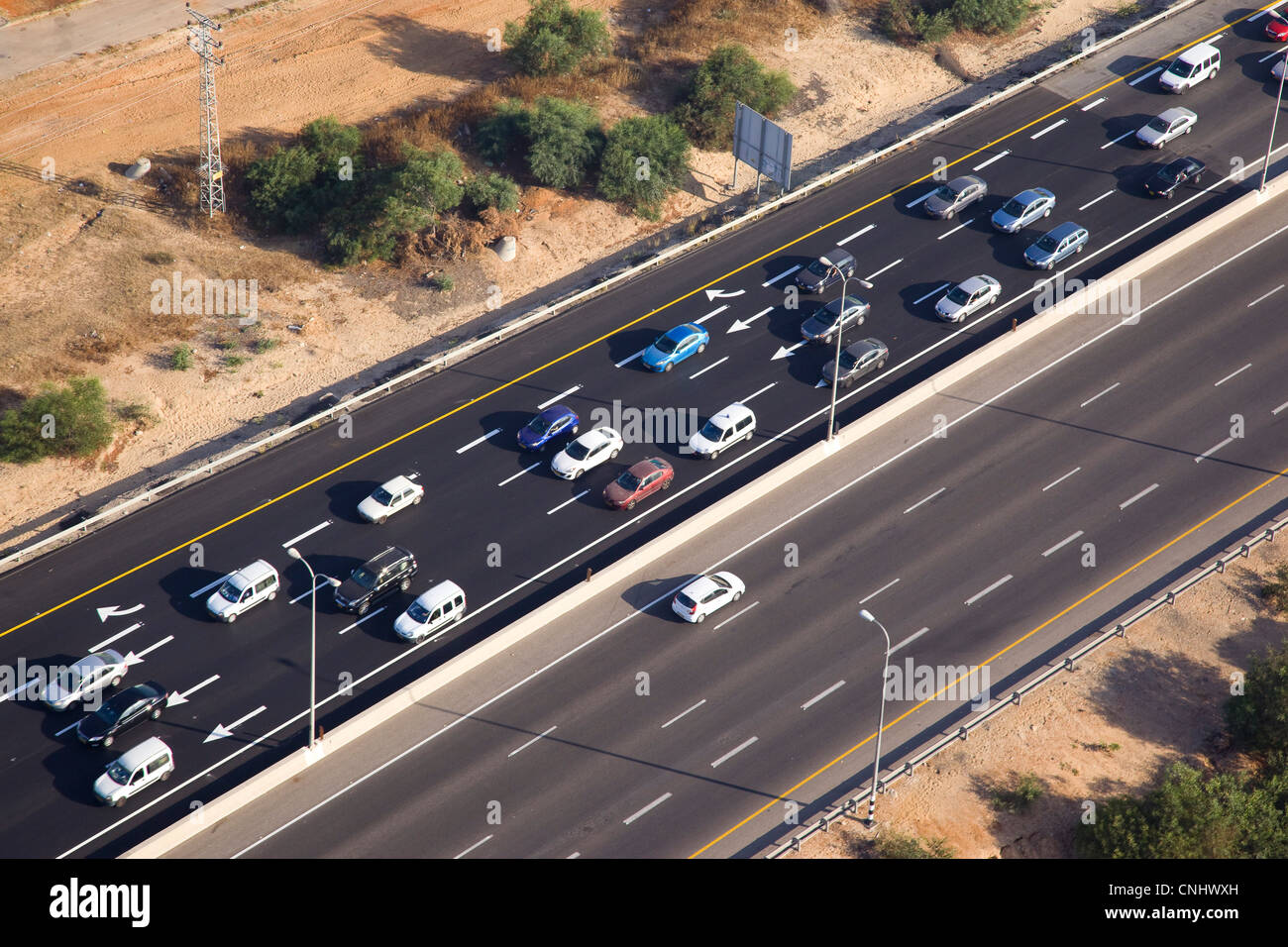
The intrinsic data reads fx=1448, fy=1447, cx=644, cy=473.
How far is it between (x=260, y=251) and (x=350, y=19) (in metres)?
20.2

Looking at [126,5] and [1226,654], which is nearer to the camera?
[1226,654]

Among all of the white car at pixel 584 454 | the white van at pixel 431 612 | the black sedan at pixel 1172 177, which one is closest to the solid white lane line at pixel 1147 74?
the black sedan at pixel 1172 177

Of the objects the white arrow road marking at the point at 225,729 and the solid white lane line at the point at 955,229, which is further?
the solid white lane line at the point at 955,229

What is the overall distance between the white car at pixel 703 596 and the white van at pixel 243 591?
14303 mm

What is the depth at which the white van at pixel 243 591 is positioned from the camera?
165ft

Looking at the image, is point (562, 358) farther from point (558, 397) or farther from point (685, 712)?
point (685, 712)

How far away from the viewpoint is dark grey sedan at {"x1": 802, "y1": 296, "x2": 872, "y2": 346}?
6028 cm

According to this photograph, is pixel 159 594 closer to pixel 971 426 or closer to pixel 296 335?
pixel 296 335

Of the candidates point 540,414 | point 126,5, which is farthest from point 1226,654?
point 126,5

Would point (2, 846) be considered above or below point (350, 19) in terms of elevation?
below

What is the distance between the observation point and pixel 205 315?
206 ft

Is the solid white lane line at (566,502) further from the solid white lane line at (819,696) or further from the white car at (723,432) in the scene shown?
the solid white lane line at (819,696)

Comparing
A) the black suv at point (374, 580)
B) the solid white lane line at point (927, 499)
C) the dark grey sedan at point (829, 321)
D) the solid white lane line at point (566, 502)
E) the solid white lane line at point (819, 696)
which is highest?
the dark grey sedan at point (829, 321)

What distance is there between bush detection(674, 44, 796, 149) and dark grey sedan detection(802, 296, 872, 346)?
14.4 m
